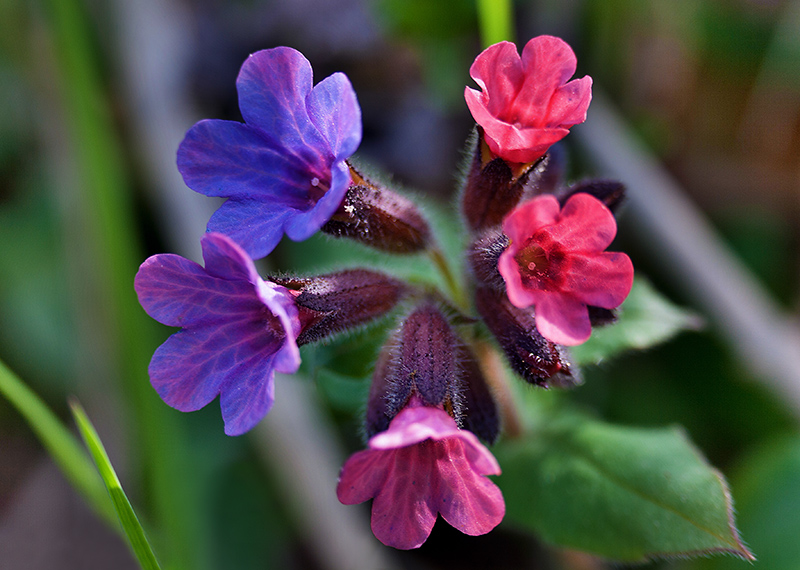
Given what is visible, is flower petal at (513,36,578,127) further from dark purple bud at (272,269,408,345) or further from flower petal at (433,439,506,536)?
flower petal at (433,439,506,536)

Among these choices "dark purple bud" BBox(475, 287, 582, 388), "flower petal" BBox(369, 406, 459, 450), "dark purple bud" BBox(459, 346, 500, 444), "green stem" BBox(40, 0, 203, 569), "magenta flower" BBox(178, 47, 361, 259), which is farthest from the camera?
"green stem" BBox(40, 0, 203, 569)

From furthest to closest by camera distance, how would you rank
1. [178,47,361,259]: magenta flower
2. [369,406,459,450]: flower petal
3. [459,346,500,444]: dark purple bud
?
[459,346,500,444]: dark purple bud
[178,47,361,259]: magenta flower
[369,406,459,450]: flower petal

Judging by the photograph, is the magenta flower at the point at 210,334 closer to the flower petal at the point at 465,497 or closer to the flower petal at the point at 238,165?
the flower petal at the point at 238,165

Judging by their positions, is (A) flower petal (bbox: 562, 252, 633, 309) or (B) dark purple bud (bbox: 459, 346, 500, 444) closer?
(A) flower petal (bbox: 562, 252, 633, 309)

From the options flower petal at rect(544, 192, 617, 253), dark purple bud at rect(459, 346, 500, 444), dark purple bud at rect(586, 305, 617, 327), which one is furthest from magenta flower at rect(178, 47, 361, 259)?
dark purple bud at rect(586, 305, 617, 327)

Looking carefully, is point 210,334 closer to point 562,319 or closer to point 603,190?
point 562,319

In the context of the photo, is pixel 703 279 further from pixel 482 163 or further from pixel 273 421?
pixel 273 421

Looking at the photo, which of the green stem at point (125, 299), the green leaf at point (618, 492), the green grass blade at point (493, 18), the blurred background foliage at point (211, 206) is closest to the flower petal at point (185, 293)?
the blurred background foliage at point (211, 206)

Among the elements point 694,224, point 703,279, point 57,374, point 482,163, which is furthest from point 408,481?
point 57,374

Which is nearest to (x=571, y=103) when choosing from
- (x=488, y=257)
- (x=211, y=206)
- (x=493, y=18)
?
(x=488, y=257)
